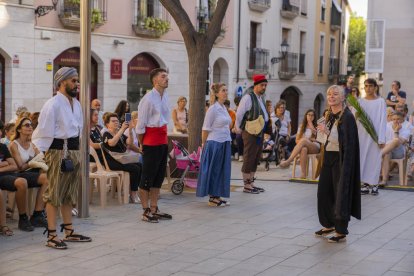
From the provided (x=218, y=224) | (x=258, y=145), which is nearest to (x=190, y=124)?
(x=258, y=145)

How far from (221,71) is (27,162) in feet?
72.6

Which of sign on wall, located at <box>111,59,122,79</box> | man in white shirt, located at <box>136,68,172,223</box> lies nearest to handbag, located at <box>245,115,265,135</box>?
man in white shirt, located at <box>136,68,172,223</box>

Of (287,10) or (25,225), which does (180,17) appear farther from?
(287,10)

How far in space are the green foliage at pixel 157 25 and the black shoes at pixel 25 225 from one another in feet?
54.3

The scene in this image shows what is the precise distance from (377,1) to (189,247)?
1883cm

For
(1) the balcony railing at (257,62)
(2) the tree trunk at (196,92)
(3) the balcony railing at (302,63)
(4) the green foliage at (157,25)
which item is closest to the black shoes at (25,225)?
(2) the tree trunk at (196,92)

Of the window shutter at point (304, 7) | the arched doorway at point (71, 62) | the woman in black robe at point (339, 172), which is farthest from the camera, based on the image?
the window shutter at point (304, 7)

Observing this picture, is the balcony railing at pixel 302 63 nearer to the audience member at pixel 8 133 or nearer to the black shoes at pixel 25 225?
the audience member at pixel 8 133

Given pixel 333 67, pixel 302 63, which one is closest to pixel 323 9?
pixel 333 67

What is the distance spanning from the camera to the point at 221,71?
103ft

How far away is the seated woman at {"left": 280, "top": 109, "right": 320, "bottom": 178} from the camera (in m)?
14.6

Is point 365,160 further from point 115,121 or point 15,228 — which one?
point 15,228

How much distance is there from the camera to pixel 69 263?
754 cm

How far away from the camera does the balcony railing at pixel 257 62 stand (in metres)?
32.8
